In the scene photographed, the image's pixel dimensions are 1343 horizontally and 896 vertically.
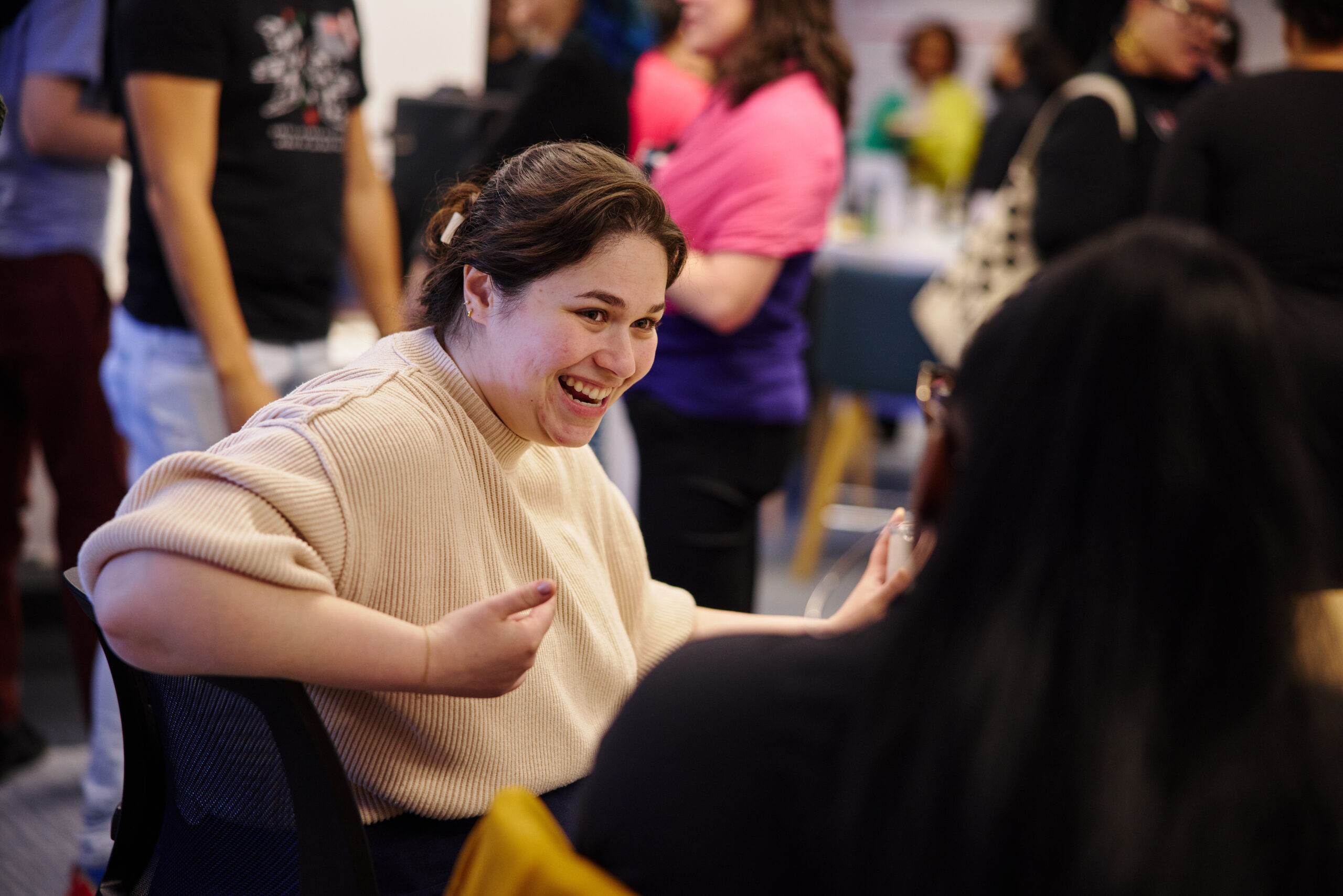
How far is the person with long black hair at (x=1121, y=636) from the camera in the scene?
0.53 meters

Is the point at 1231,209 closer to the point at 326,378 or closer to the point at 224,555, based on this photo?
the point at 326,378

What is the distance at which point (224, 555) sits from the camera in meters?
0.77

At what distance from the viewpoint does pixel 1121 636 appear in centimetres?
53

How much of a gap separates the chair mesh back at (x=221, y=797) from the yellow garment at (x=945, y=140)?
5577mm

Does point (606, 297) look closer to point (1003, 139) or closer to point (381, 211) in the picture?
point (381, 211)

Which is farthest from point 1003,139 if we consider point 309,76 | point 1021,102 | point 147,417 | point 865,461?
point 147,417

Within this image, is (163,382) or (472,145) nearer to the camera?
(163,382)

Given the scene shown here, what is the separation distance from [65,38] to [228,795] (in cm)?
153

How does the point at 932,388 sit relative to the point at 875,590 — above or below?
above

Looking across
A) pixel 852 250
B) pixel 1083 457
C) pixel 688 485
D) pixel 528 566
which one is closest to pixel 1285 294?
pixel 688 485

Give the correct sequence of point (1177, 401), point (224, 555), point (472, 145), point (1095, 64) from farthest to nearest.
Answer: point (1095, 64) < point (472, 145) < point (224, 555) < point (1177, 401)

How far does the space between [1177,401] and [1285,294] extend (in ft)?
4.99

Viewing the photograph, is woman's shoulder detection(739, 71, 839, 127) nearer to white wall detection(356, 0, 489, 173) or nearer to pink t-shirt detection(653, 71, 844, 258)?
pink t-shirt detection(653, 71, 844, 258)

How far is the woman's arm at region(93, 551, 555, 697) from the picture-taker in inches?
30.8
